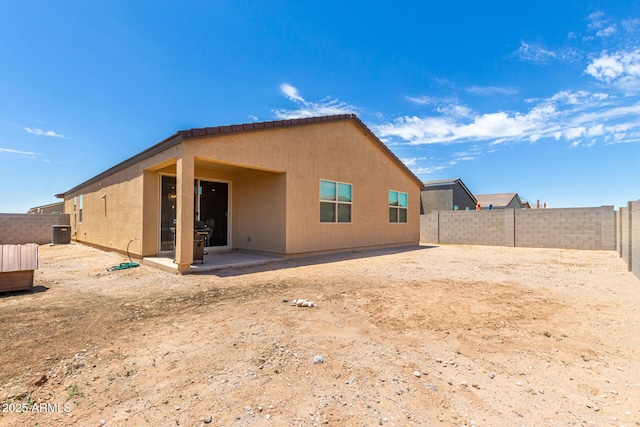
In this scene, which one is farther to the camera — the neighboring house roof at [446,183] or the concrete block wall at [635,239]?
the neighboring house roof at [446,183]

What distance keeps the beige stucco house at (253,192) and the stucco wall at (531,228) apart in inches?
253

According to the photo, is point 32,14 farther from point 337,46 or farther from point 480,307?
point 480,307

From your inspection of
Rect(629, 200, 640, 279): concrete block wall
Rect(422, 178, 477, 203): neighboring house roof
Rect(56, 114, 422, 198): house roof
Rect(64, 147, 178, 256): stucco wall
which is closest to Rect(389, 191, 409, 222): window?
Rect(56, 114, 422, 198): house roof

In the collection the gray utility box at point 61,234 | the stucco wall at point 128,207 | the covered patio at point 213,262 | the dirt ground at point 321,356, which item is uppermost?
the stucco wall at point 128,207

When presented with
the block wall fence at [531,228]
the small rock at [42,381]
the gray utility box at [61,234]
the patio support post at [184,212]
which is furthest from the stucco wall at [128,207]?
the block wall fence at [531,228]

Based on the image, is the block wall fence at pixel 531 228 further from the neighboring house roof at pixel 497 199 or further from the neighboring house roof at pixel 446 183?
the neighboring house roof at pixel 497 199

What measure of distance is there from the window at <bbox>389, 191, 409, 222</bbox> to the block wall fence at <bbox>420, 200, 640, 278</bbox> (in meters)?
4.56

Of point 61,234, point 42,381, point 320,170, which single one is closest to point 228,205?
point 320,170

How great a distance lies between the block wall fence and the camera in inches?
492

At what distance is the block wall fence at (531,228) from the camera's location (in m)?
12.5

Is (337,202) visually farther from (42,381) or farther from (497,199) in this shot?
(497,199)

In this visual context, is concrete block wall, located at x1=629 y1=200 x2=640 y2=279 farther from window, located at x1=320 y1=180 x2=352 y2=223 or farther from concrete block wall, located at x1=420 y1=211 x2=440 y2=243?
concrete block wall, located at x1=420 y1=211 x2=440 y2=243

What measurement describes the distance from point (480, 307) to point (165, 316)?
14.6ft

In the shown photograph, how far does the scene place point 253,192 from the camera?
966 centimetres
